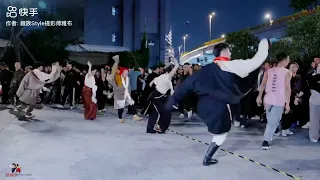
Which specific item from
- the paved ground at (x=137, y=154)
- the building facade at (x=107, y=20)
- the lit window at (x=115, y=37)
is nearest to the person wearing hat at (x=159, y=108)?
the paved ground at (x=137, y=154)

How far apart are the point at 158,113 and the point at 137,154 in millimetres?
2643

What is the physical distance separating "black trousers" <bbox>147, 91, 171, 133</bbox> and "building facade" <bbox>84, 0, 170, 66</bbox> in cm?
2771

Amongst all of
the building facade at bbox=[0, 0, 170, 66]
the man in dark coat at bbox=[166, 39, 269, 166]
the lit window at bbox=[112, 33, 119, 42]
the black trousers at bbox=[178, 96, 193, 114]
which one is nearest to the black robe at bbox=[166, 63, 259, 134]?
the man in dark coat at bbox=[166, 39, 269, 166]

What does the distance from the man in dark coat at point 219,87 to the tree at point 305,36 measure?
8.51 m

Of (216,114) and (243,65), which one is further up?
(243,65)

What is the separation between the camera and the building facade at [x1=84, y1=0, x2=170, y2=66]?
3684 cm

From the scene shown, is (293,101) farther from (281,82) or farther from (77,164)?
(77,164)

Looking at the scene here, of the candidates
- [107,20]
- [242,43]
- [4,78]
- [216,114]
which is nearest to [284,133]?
[216,114]

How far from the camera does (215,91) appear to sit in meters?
6.15

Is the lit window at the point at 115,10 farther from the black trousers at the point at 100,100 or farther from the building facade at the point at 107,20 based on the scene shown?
the black trousers at the point at 100,100

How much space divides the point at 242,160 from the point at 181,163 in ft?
3.31

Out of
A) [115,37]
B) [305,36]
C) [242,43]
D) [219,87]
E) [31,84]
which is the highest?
[115,37]

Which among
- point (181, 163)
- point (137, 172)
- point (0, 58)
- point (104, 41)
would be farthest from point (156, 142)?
point (104, 41)

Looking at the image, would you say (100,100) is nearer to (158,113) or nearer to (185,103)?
(185,103)
